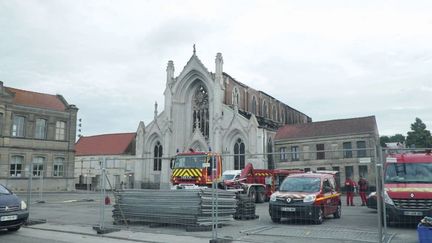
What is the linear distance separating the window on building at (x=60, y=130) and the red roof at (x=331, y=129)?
24.8 m

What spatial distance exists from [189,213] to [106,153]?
5360 cm

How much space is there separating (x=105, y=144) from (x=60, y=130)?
840 inches

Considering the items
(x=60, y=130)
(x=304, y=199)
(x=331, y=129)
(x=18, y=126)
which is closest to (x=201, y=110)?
(x=331, y=129)

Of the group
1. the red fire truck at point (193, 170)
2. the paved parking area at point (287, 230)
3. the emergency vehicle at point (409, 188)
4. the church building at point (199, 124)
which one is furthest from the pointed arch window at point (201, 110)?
the emergency vehicle at point (409, 188)

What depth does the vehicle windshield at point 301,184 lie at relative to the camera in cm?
1499

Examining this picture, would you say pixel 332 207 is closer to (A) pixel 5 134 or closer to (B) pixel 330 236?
(B) pixel 330 236

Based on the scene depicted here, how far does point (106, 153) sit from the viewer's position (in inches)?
2498

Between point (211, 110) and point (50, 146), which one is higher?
point (211, 110)

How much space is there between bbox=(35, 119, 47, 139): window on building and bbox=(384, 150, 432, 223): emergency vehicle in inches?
1524

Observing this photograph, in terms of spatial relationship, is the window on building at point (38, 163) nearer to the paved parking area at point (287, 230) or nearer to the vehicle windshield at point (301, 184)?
the paved parking area at point (287, 230)

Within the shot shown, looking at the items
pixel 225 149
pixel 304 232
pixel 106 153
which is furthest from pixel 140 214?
pixel 106 153

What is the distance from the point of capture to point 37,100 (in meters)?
44.7

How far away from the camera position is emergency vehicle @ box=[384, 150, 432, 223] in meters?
12.5

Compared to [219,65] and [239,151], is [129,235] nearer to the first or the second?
[239,151]
